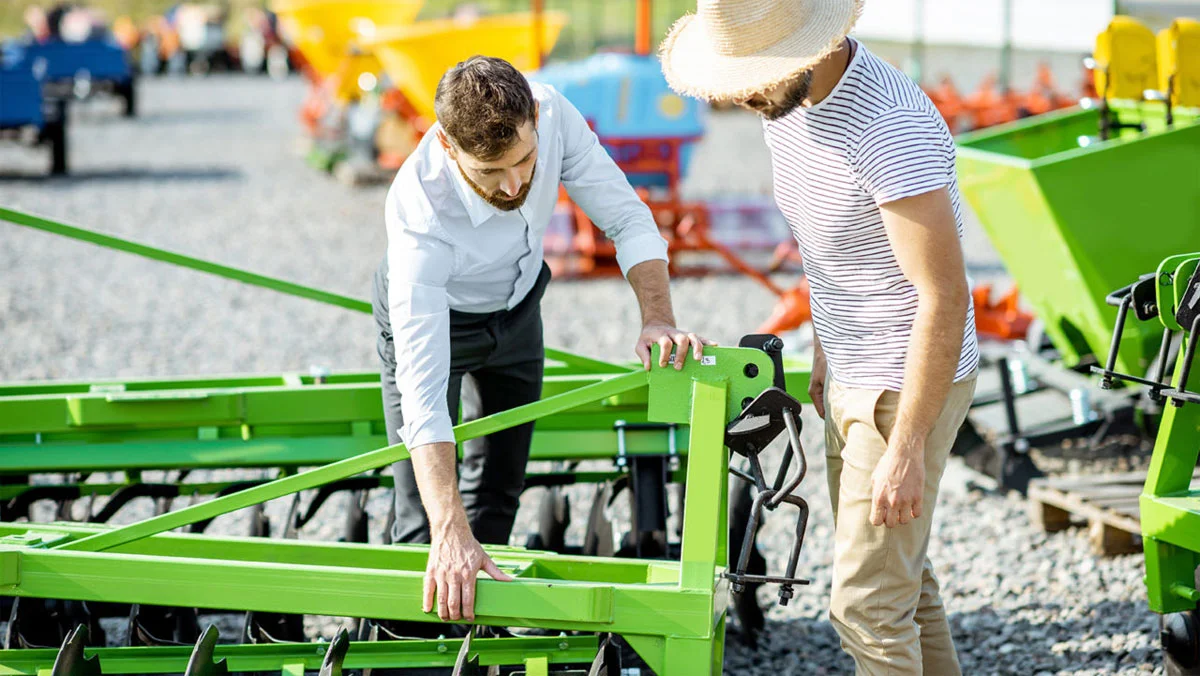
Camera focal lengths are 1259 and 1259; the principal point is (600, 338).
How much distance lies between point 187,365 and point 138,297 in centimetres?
195

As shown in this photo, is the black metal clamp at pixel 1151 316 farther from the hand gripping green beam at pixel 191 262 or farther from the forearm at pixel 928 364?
the hand gripping green beam at pixel 191 262

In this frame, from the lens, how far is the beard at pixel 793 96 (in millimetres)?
2357

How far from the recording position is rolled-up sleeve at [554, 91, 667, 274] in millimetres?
2967

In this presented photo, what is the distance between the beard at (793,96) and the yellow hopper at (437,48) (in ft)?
29.6

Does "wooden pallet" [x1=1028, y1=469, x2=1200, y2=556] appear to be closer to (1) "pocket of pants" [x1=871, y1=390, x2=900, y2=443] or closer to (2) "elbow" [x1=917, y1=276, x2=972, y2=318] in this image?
(1) "pocket of pants" [x1=871, y1=390, x2=900, y2=443]

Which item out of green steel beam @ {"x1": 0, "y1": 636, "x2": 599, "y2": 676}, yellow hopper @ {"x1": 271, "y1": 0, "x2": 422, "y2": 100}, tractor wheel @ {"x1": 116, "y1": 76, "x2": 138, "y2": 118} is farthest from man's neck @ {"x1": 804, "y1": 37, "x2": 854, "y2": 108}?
tractor wheel @ {"x1": 116, "y1": 76, "x2": 138, "y2": 118}

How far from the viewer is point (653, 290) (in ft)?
9.59

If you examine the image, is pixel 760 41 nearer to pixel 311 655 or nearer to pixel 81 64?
pixel 311 655

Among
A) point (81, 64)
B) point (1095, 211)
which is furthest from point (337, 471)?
point (81, 64)

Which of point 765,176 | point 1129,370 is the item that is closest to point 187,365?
point 1129,370

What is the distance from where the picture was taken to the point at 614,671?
2.94 metres

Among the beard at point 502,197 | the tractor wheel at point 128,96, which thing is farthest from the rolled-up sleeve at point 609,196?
the tractor wheel at point 128,96

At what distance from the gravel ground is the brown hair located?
2.01m

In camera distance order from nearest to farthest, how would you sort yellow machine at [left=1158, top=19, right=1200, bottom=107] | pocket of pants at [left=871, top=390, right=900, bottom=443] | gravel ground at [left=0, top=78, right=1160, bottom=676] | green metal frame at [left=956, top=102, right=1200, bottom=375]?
pocket of pants at [left=871, top=390, right=900, bottom=443], gravel ground at [left=0, top=78, right=1160, bottom=676], green metal frame at [left=956, top=102, right=1200, bottom=375], yellow machine at [left=1158, top=19, right=1200, bottom=107]
